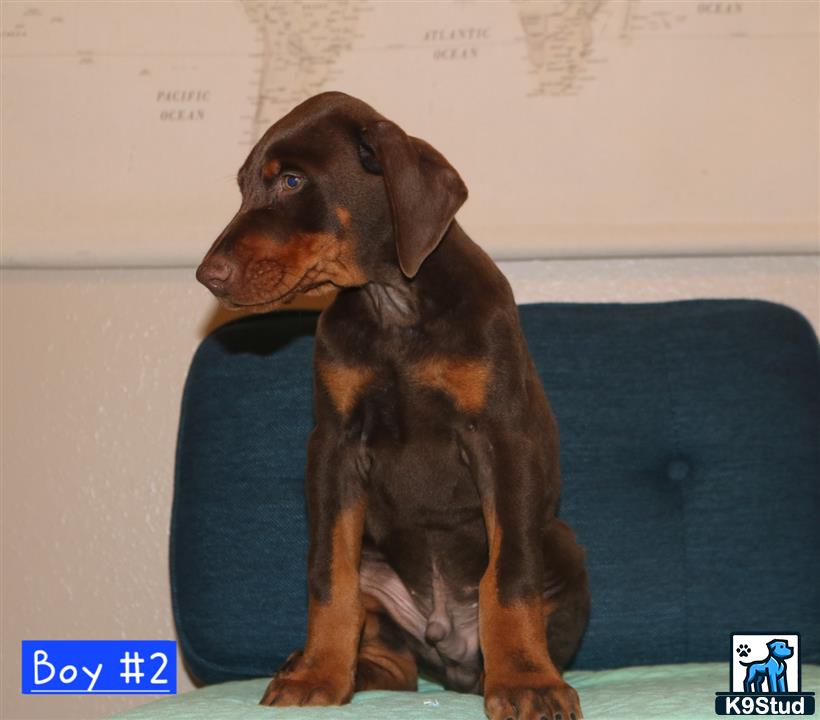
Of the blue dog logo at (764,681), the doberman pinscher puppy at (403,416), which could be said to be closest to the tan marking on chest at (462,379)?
the doberman pinscher puppy at (403,416)

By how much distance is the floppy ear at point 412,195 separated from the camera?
94.0 inches

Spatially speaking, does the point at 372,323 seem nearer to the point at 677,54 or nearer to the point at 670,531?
the point at 670,531

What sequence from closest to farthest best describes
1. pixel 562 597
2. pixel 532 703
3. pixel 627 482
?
A: pixel 532 703 → pixel 562 597 → pixel 627 482

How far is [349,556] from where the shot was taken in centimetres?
253

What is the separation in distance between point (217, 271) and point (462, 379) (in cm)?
53

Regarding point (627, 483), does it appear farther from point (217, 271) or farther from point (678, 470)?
point (217, 271)

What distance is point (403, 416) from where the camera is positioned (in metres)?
2.54

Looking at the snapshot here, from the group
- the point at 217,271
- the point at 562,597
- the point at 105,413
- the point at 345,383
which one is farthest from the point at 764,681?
the point at 105,413

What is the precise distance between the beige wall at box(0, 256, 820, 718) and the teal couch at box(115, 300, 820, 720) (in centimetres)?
32

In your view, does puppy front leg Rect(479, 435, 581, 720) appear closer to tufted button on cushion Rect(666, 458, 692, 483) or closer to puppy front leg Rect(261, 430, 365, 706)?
puppy front leg Rect(261, 430, 365, 706)

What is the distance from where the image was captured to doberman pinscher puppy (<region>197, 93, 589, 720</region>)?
2.36m

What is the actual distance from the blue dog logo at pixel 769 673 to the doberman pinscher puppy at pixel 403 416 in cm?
38

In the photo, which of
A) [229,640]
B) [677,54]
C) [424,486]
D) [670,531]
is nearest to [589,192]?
[677,54]

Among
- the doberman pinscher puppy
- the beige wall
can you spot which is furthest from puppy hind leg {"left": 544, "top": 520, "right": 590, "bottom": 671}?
the beige wall
